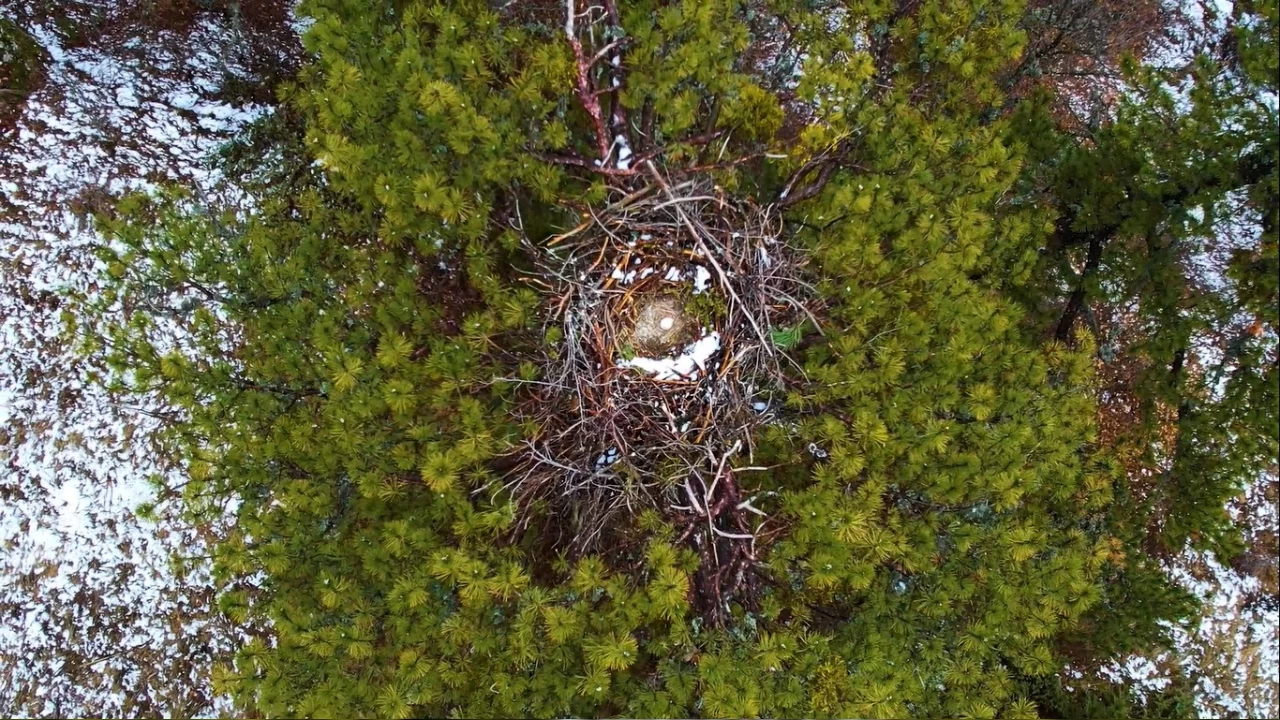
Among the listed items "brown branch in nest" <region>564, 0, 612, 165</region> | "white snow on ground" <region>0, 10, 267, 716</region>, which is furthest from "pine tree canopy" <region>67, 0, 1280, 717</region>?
"white snow on ground" <region>0, 10, 267, 716</region>

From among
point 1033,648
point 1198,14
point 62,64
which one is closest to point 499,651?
point 1033,648

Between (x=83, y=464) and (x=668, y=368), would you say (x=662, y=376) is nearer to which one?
(x=668, y=368)

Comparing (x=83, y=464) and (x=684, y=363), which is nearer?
(x=684, y=363)

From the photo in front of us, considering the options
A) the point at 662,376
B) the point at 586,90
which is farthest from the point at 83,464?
the point at 586,90

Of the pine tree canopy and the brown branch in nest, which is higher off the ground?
the brown branch in nest

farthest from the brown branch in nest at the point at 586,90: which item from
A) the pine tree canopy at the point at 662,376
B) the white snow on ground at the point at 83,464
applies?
the white snow on ground at the point at 83,464

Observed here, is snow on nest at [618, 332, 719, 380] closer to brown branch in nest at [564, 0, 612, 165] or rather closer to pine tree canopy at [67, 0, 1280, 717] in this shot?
pine tree canopy at [67, 0, 1280, 717]

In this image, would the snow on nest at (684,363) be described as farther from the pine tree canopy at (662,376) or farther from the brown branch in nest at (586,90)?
the brown branch in nest at (586,90)
